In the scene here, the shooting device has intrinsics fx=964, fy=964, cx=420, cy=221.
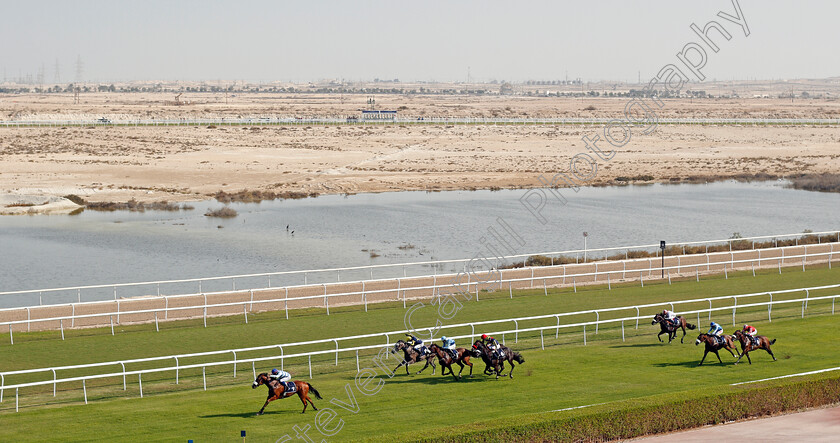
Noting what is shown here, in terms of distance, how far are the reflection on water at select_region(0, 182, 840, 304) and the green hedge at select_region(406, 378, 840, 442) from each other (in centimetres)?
2069

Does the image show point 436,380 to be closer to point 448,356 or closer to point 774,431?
point 448,356

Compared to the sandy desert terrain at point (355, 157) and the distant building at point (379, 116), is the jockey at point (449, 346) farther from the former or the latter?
the distant building at point (379, 116)

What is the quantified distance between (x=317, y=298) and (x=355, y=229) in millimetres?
19405

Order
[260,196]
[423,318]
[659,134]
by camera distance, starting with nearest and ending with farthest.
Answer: [423,318], [260,196], [659,134]

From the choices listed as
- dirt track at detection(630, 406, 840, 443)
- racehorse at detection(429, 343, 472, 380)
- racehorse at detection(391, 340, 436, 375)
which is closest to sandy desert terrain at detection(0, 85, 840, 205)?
racehorse at detection(391, 340, 436, 375)

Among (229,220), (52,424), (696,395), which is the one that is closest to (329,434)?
(52,424)

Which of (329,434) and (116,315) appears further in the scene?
(116,315)

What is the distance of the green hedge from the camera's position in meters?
14.3

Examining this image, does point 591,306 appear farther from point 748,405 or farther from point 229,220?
point 229,220

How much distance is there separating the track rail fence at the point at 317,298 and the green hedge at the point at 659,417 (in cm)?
1130

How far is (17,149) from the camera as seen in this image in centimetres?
6544

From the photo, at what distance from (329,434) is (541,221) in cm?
3822

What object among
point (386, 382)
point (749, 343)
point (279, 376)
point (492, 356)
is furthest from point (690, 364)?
point (279, 376)

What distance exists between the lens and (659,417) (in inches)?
605
